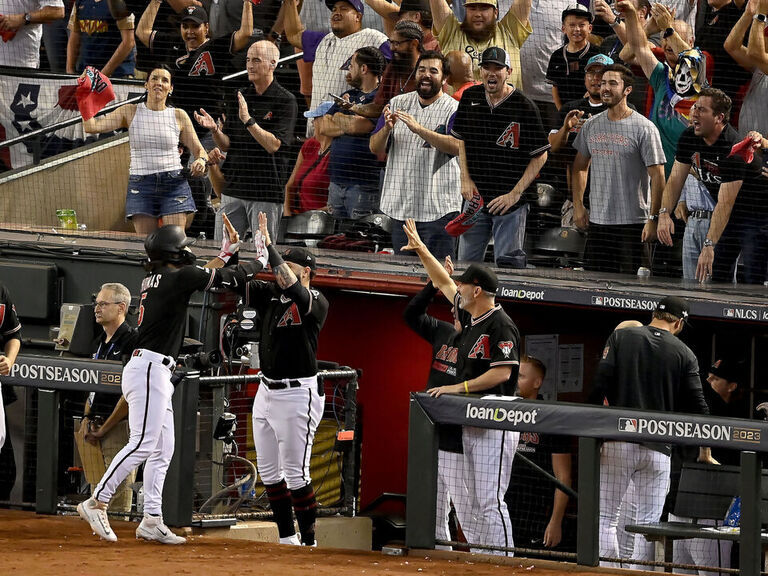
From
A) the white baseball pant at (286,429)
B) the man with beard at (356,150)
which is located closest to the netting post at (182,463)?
the white baseball pant at (286,429)

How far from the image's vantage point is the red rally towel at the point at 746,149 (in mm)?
9047

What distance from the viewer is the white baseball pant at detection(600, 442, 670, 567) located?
265 inches

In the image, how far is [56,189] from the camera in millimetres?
11555

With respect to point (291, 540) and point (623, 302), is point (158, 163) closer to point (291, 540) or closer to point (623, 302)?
point (623, 302)

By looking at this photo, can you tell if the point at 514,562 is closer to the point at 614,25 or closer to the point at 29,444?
the point at 29,444

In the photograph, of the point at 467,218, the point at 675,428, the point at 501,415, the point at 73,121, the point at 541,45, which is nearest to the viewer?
the point at 675,428

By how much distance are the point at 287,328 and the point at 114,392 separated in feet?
3.35

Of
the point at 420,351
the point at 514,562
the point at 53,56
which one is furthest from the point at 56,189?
the point at 514,562

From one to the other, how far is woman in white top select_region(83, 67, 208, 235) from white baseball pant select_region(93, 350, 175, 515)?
3.49m

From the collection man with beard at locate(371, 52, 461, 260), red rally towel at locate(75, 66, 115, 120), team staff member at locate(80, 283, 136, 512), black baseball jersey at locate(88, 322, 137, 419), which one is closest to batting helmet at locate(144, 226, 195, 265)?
team staff member at locate(80, 283, 136, 512)

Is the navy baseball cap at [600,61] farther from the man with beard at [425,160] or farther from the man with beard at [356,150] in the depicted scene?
the man with beard at [356,150]

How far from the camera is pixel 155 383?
22.9ft

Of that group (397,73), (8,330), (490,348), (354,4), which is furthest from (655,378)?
(354,4)

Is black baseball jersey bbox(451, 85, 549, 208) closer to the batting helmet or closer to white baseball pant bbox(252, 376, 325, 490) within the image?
white baseball pant bbox(252, 376, 325, 490)
